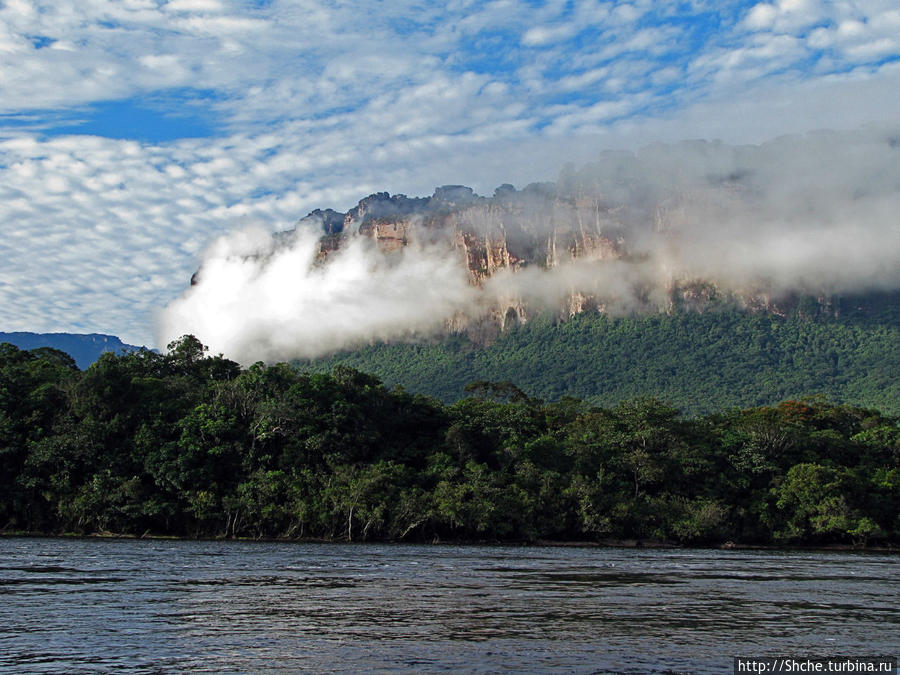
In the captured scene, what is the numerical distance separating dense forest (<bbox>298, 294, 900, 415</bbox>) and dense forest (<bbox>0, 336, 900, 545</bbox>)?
72.1 m

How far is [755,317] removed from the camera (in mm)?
196750

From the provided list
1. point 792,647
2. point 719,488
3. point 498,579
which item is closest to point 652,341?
point 719,488

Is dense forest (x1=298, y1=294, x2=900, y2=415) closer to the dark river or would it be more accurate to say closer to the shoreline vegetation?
the shoreline vegetation

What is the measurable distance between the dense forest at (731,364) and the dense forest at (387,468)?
237 ft

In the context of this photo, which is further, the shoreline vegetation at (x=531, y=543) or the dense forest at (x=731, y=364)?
the dense forest at (x=731, y=364)

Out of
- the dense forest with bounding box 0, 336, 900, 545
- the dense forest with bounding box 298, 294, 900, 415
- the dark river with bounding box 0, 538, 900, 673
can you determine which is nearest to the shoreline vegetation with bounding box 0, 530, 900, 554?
the dense forest with bounding box 0, 336, 900, 545

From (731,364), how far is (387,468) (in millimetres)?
120872

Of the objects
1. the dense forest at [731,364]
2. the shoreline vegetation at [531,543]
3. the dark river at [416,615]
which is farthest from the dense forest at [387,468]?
the dense forest at [731,364]

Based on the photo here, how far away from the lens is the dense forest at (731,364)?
162 m

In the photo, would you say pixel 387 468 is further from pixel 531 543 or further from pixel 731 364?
pixel 731 364

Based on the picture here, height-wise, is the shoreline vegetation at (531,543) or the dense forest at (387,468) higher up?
the dense forest at (387,468)

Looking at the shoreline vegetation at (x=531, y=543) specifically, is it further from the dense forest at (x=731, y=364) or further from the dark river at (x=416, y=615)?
the dense forest at (x=731, y=364)

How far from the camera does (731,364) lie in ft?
581

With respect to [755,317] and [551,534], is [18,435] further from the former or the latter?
[755,317]
